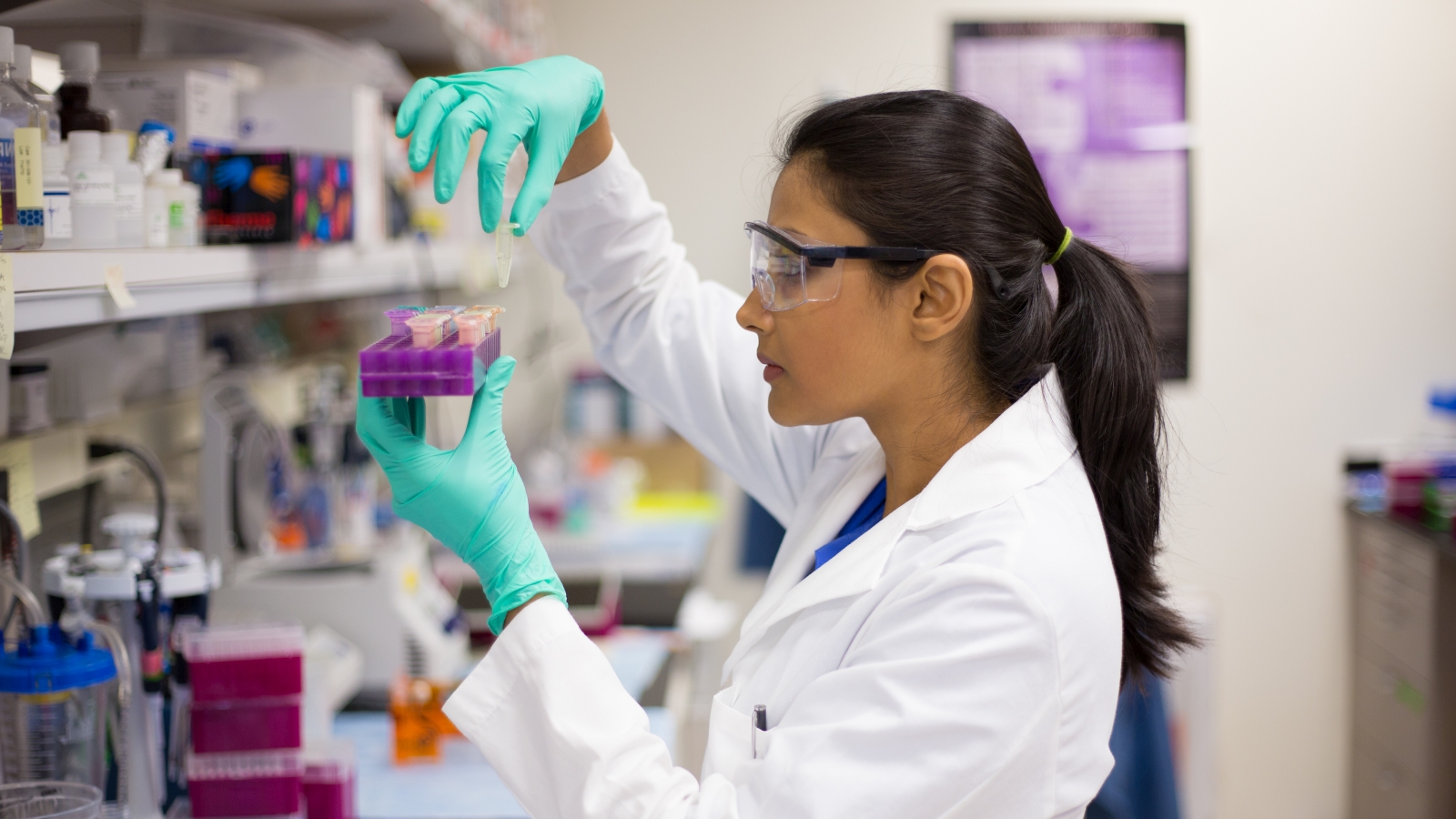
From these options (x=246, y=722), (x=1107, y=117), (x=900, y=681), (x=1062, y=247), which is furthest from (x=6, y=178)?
(x=1107, y=117)

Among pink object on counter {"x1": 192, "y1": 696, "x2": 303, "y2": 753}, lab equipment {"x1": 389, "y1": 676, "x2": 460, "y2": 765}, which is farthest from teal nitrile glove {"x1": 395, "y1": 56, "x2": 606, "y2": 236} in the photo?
lab equipment {"x1": 389, "y1": 676, "x2": 460, "y2": 765}

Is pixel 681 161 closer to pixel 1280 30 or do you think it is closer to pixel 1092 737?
pixel 1280 30

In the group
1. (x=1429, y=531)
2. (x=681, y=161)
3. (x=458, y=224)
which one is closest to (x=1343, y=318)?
(x=1429, y=531)

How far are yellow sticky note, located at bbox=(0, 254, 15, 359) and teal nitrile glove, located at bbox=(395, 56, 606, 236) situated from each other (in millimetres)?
352

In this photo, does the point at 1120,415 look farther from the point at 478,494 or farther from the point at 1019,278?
the point at 478,494

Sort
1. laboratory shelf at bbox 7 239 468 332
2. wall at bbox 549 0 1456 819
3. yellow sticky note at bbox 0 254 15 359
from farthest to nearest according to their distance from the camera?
wall at bbox 549 0 1456 819 < laboratory shelf at bbox 7 239 468 332 < yellow sticky note at bbox 0 254 15 359

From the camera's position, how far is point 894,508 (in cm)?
135

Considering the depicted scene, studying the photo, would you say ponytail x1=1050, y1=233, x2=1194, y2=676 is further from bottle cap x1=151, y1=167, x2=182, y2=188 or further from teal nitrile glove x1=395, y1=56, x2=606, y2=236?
bottle cap x1=151, y1=167, x2=182, y2=188

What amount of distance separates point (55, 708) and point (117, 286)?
1.59 feet

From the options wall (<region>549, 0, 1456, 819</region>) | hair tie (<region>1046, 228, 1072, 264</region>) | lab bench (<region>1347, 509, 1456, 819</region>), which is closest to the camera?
hair tie (<region>1046, 228, 1072, 264</region>)

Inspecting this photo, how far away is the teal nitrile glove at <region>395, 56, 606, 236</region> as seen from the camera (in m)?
1.11

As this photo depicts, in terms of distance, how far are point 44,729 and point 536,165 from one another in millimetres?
837

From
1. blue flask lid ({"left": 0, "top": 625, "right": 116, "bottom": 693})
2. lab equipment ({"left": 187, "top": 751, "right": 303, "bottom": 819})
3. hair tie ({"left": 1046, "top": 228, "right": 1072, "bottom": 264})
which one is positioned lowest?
lab equipment ({"left": 187, "top": 751, "right": 303, "bottom": 819})

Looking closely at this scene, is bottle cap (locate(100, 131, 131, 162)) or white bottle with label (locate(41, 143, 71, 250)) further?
bottle cap (locate(100, 131, 131, 162))
